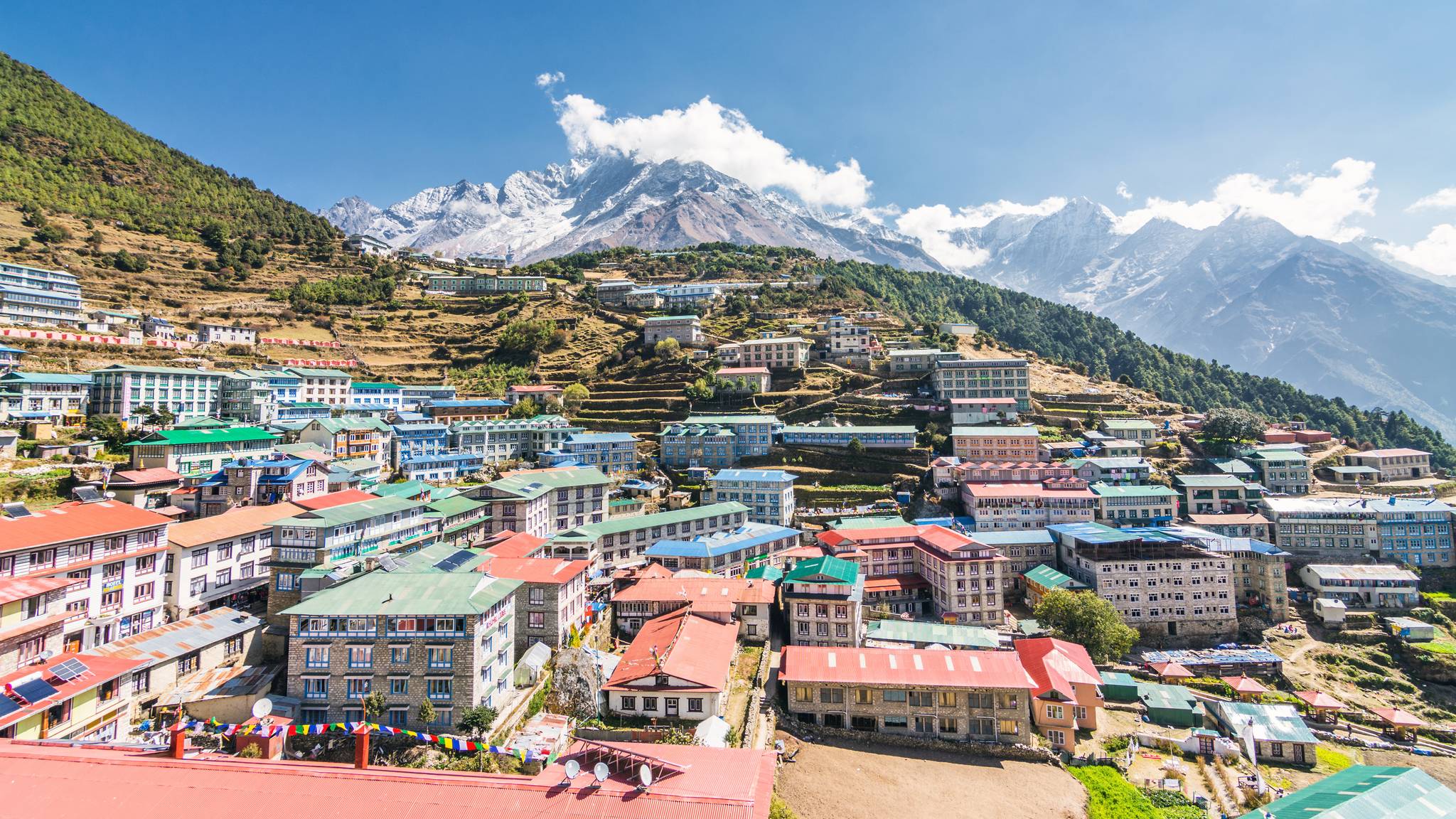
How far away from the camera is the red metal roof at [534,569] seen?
27.8 metres

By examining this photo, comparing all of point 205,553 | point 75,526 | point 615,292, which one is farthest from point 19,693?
point 615,292

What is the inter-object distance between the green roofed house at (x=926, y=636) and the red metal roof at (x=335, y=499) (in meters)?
28.7

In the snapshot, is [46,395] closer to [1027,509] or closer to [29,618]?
[29,618]

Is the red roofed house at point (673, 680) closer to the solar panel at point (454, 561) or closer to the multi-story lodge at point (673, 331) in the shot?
the solar panel at point (454, 561)

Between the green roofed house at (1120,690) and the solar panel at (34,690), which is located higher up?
the solar panel at (34,690)

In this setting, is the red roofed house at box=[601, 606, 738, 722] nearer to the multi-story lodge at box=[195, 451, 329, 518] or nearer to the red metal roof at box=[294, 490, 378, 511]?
the red metal roof at box=[294, 490, 378, 511]

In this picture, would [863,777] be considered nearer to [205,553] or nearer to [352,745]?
[352,745]

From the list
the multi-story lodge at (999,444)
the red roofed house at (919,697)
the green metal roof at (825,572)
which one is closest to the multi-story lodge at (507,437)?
the green metal roof at (825,572)

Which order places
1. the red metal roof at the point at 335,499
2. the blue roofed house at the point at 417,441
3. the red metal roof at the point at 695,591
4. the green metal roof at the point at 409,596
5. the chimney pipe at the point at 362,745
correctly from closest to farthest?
the chimney pipe at the point at 362,745
the green metal roof at the point at 409,596
the red metal roof at the point at 335,499
the red metal roof at the point at 695,591
the blue roofed house at the point at 417,441

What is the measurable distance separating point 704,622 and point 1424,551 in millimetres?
58157

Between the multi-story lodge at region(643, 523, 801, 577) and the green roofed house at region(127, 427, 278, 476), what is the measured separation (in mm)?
25937

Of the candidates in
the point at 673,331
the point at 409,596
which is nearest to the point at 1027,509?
the point at 409,596

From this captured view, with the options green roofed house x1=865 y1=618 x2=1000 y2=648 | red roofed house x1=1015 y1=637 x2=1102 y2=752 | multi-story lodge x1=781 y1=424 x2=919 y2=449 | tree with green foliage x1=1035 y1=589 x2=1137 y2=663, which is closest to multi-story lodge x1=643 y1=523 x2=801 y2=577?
green roofed house x1=865 y1=618 x2=1000 y2=648

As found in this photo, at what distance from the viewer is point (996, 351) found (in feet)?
288
